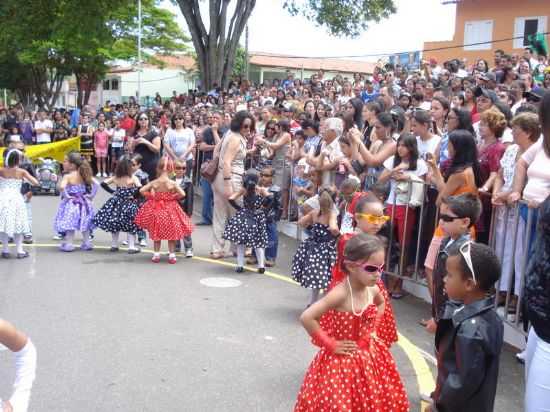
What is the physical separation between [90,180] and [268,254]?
2880 millimetres

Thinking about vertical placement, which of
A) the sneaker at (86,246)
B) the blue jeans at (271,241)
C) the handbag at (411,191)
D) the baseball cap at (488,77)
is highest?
the baseball cap at (488,77)

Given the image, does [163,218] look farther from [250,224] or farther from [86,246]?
[86,246]

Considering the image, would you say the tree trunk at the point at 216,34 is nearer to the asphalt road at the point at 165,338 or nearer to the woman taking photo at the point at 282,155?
the woman taking photo at the point at 282,155

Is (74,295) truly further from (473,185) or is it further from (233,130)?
(473,185)

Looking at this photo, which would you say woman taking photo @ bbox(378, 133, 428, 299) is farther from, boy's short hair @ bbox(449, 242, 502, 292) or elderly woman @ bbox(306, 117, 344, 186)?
boy's short hair @ bbox(449, 242, 502, 292)

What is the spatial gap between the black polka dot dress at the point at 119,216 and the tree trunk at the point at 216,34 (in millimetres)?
14976

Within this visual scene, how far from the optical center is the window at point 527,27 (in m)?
30.2

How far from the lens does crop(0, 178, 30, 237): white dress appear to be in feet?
28.7

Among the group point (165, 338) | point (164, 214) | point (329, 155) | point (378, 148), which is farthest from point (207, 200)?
point (165, 338)

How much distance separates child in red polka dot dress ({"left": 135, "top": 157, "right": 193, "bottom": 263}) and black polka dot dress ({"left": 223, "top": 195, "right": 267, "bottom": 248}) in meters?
0.83

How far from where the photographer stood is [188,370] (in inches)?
200

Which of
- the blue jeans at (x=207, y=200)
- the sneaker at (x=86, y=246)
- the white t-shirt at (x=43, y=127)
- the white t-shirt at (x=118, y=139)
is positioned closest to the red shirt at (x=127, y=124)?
the white t-shirt at (x=118, y=139)

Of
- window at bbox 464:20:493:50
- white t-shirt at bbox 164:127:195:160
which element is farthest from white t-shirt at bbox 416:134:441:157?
window at bbox 464:20:493:50

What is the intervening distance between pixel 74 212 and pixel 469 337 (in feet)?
24.4
